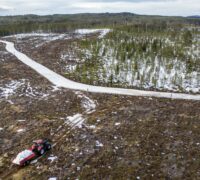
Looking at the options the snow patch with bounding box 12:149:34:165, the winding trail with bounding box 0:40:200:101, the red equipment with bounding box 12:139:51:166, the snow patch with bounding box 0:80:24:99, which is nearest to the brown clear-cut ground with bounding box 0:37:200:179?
the red equipment with bounding box 12:139:51:166

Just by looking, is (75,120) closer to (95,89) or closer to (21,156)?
(21,156)

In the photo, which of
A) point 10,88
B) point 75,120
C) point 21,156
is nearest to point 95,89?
point 75,120

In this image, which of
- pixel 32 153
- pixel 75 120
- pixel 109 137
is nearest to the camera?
pixel 32 153

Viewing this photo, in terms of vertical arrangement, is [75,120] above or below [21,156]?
below

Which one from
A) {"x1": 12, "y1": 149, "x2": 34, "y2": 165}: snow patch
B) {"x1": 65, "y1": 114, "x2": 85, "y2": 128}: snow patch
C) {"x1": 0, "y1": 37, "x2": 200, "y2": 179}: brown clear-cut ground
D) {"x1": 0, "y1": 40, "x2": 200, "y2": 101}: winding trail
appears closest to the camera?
{"x1": 0, "y1": 37, "x2": 200, "y2": 179}: brown clear-cut ground

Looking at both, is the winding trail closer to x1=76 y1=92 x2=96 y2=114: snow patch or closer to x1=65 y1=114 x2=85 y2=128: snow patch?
x1=76 y1=92 x2=96 y2=114: snow patch

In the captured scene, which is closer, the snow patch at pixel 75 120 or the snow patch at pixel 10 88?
the snow patch at pixel 75 120

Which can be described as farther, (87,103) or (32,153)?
(87,103)

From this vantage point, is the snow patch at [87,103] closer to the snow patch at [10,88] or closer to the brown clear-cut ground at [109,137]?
the brown clear-cut ground at [109,137]

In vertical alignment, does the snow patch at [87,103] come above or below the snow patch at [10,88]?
below

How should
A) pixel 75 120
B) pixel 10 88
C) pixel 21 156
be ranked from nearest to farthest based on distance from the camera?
pixel 21 156, pixel 75 120, pixel 10 88

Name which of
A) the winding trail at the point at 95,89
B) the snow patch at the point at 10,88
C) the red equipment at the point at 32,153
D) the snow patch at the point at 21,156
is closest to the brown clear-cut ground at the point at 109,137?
the red equipment at the point at 32,153

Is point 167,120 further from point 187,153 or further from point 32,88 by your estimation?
point 32,88
